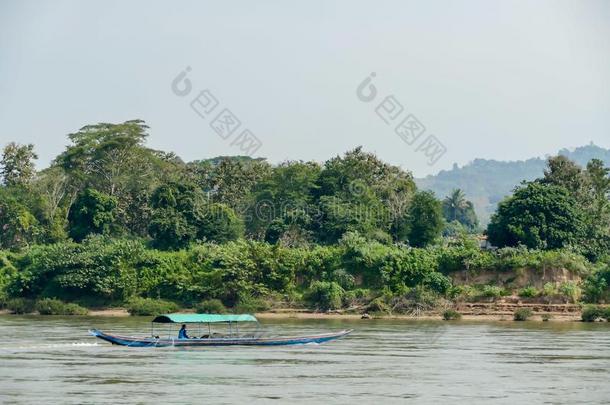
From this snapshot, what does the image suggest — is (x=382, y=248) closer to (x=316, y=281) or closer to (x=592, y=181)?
(x=316, y=281)

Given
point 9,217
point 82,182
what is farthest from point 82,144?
point 9,217

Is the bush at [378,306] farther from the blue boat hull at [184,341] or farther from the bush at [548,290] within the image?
the blue boat hull at [184,341]

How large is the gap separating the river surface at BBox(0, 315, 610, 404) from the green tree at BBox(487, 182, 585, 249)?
1472 cm

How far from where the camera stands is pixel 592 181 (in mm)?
78812

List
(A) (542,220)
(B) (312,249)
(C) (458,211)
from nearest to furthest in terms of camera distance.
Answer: (A) (542,220) < (B) (312,249) < (C) (458,211)

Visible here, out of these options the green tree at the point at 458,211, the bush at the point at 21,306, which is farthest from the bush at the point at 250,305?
the green tree at the point at 458,211

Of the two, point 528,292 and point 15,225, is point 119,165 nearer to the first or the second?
point 15,225

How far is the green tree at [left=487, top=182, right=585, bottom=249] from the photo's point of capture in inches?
2660

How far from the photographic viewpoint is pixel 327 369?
37719mm

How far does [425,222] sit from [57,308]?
24278mm

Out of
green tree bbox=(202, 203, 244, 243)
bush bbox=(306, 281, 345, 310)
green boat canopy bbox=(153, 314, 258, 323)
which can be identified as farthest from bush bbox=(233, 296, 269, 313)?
green boat canopy bbox=(153, 314, 258, 323)

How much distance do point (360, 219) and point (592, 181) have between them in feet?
51.8

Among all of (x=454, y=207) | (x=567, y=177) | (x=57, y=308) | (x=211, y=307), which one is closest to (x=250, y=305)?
(x=211, y=307)

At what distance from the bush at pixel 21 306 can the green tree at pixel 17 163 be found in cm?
2434
